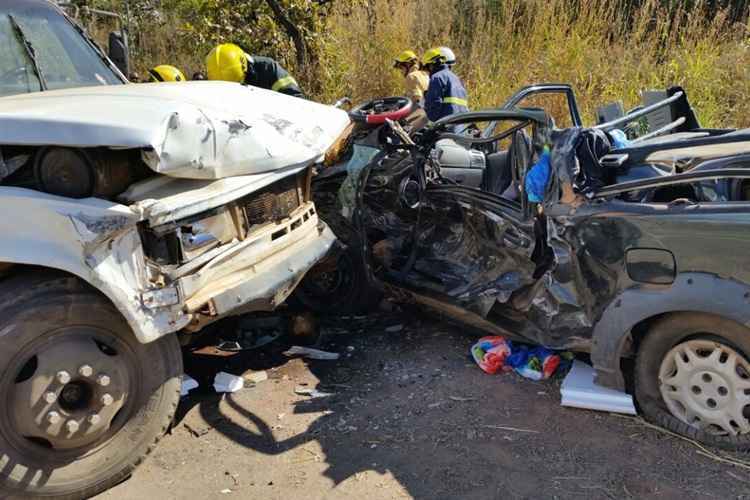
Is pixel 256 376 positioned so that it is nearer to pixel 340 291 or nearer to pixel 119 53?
pixel 340 291

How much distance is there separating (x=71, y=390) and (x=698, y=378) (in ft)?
8.95

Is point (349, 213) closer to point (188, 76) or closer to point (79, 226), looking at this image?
point (79, 226)

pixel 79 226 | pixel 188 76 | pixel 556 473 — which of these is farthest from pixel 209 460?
pixel 188 76

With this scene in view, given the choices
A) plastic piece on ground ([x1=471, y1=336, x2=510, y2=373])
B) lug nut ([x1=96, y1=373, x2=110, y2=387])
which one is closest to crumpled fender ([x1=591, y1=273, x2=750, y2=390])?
plastic piece on ground ([x1=471, y1=336, x2=510, y2=373])

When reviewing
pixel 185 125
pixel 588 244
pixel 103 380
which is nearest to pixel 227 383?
pixel 103 380

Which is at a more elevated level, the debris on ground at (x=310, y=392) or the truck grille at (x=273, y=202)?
the truck grille at (x=273, y=202)

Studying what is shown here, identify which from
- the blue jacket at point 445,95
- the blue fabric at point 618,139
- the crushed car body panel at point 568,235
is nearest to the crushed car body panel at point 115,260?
the crushed car body panel at point 568,235

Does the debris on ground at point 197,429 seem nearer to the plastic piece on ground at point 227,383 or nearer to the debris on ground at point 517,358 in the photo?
the plastic piece on ground at point 227,383

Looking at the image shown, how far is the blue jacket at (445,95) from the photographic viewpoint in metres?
6.87

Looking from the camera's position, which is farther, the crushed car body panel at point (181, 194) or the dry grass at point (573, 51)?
the dry grass at point (573, 51)

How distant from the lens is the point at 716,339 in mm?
2729

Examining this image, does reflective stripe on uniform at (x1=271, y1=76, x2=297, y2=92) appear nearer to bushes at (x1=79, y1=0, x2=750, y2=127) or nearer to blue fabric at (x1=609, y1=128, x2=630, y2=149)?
bushes at (x1=79, y1=0, x2=750, y2=127)

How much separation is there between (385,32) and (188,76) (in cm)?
364

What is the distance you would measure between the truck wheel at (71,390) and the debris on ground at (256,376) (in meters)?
0.91
